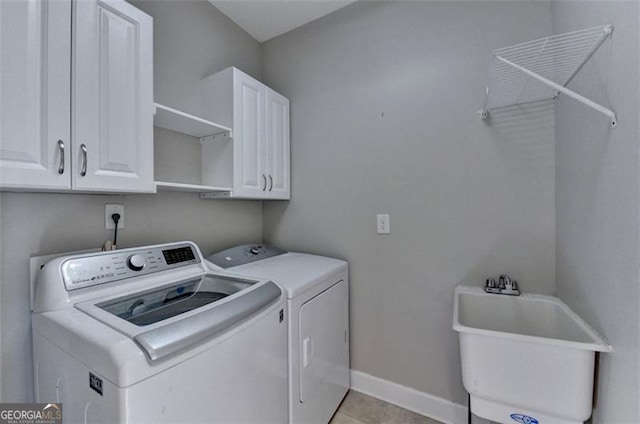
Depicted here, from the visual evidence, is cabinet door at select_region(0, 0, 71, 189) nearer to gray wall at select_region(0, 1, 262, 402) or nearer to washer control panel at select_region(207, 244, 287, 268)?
gray wall at select_region(0, 1, 262, 402)

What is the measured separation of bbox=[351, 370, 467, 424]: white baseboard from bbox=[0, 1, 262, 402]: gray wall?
1.40m

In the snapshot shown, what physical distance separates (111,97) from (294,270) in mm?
1180

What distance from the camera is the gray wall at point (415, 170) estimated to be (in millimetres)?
1415

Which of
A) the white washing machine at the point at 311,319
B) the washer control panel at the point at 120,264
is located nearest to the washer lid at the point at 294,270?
the white washing machine at the point at 311,319

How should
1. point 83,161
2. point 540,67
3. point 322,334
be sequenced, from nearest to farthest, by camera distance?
point 83,161 < point 540,67 < point 322,334

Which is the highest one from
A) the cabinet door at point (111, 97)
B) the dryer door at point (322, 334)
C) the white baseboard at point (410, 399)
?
the cabinet door at point (111, 97)

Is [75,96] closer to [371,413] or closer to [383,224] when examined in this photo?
[383,224]

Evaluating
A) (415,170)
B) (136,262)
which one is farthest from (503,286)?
(136,262)

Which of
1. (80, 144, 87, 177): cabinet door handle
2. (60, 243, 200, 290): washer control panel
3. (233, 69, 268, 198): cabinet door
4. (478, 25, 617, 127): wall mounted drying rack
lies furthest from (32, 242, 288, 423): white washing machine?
(478, 25, 617, 127): wall mounted drying rack

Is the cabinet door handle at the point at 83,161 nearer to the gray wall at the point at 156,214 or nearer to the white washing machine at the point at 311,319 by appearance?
the gray wall at the point at 156,214

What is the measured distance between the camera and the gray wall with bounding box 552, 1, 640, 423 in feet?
2.45

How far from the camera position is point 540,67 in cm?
112

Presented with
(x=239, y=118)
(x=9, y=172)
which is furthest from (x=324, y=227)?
(x=9, y=172)

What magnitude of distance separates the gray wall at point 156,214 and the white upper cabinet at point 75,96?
0.27 metres
